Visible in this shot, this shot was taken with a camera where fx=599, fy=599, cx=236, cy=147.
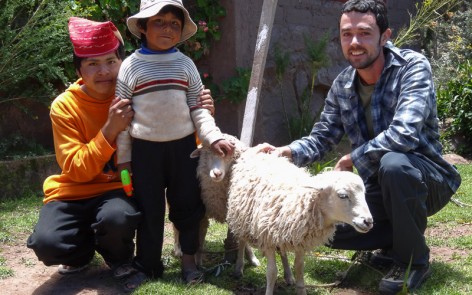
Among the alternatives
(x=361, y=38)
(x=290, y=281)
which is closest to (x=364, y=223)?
(x=290, y=281)

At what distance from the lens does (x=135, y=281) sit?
11.7 feet

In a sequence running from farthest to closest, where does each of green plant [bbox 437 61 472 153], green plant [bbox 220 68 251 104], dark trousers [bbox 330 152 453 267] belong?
green plant [bbox 437 61 472 153] < green plant [bbox 220 68 251 104] < dark trousers [bbox 330 152 453 267]

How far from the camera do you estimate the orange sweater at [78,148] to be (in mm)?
3514

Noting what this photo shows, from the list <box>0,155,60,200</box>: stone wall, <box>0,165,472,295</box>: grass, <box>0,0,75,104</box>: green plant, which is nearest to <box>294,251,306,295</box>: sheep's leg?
<box>0,165,472,295</box>: grass

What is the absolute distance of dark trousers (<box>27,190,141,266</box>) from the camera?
3486 millimetres

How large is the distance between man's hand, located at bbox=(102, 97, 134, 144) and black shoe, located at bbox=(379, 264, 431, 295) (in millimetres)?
1737

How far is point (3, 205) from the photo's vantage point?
5.61m

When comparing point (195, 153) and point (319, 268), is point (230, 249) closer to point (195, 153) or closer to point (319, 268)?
point (319, 268)

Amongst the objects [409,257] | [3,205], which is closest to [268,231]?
[409,257]

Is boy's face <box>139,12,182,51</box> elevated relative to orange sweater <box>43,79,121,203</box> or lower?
elevated

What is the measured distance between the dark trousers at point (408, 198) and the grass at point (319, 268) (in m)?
0.27

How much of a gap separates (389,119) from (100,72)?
1774 millimetres

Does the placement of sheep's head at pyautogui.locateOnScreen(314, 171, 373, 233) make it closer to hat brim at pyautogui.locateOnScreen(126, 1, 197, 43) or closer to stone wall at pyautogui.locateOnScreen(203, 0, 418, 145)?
hat brim at pyautogui.locateOnScreen(126, 1, 197, 43)

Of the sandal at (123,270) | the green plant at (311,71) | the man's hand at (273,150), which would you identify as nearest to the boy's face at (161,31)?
the man's hand at (273,150)
